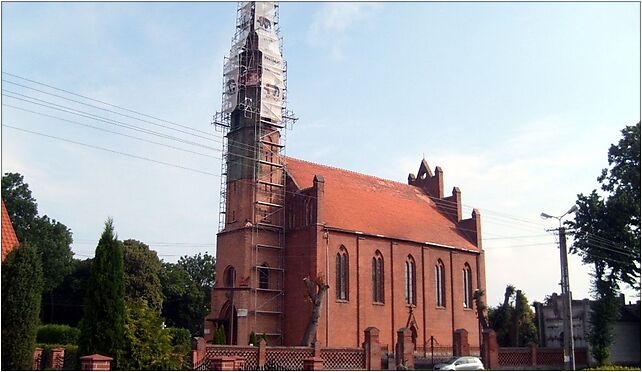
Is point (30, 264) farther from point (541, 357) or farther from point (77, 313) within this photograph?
point (77, 313)

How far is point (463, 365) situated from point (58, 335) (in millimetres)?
24662

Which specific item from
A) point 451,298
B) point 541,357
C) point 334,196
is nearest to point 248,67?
point 334,196

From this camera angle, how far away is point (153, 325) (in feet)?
69.8

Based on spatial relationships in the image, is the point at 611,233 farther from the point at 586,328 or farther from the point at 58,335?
the point at 58,335

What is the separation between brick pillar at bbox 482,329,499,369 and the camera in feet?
116

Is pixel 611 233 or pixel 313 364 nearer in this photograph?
pixel 313 364

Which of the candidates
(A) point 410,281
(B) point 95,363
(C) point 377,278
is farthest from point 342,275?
(B) point 95,363

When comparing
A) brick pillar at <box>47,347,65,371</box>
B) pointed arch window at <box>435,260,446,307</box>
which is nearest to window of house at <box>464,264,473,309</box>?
pointed arch window at <box>435,260,446,307</box>

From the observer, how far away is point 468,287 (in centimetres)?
4828

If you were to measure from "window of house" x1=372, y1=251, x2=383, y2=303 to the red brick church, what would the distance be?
0.07m

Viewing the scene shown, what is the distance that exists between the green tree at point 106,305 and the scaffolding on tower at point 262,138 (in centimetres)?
1941

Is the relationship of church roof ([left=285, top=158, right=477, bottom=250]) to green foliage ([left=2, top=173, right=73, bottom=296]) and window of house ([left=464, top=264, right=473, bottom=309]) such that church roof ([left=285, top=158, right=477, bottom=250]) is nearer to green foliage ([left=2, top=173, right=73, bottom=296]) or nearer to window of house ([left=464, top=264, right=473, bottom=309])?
window of house ([left=464, top=264, right=473, bottom=309])

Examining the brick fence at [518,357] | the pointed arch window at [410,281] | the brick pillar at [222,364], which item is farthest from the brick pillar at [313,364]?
the pointed arch window at [410,281]

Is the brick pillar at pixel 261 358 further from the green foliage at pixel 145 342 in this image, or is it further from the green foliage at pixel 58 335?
the green foliage at pixel 58 335
